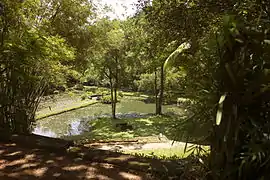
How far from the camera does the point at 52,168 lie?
2.66 metres

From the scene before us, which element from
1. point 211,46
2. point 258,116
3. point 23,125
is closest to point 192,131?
point 258,116

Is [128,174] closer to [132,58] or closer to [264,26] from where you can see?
[264,26]

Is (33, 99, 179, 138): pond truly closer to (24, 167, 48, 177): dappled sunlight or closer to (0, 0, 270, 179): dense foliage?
(0, 0, 270, 179): dense foliage

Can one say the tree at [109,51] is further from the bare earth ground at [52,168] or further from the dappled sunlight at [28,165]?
the dappled sunlight at [28,165]

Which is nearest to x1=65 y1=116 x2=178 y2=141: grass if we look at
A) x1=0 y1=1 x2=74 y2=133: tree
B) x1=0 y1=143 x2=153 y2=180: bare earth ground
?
x1=0 y1=1 x2=74 y2=133: tree

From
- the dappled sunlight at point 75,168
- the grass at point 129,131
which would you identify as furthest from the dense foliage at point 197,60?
the grass at point 129,131

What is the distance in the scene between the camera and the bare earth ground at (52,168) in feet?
8.09

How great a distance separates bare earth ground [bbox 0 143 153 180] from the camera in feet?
8.09

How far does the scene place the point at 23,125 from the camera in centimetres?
494

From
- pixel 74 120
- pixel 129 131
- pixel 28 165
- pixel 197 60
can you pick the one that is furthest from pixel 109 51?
pixel 28 165

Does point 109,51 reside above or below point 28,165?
above

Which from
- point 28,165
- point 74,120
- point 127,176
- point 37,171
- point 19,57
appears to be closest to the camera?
point 127,176

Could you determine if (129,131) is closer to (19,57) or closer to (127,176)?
(19,57)

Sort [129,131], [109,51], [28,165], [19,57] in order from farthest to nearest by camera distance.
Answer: [109,51], [129,131], [19,57], [28,165]
